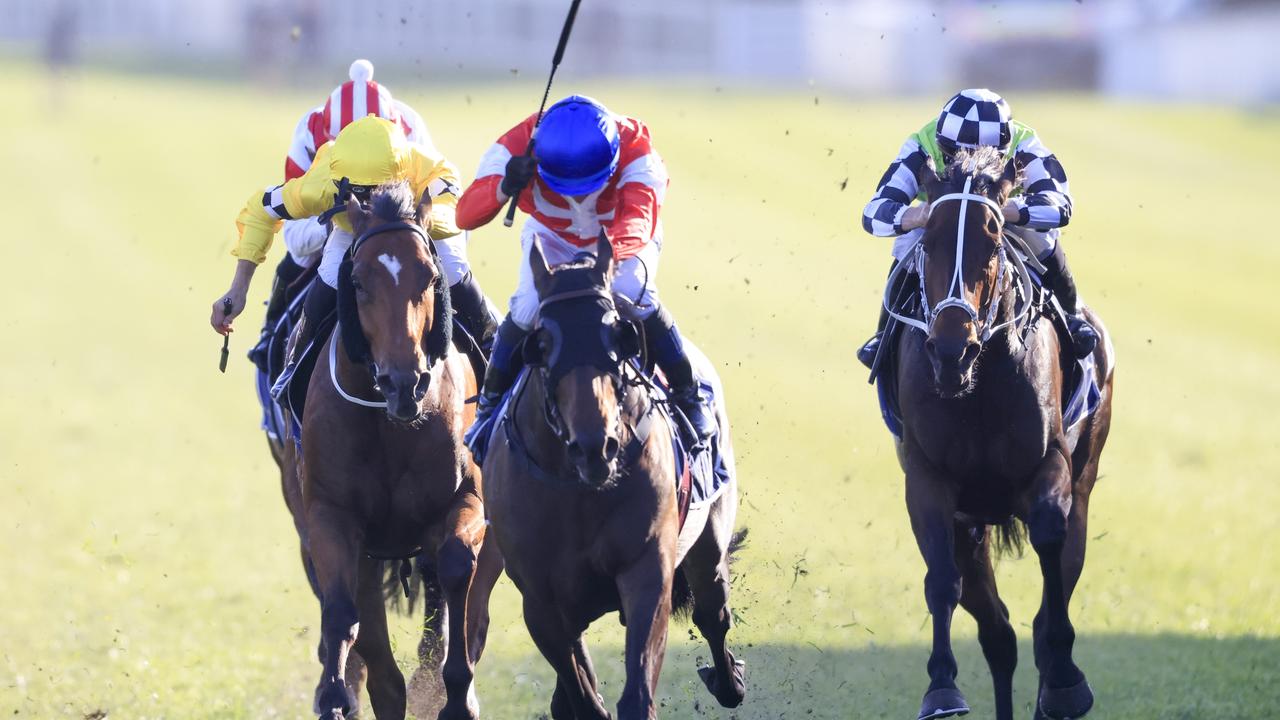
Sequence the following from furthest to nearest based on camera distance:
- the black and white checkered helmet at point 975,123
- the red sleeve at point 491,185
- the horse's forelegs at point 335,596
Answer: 1. the black and white checkered helmet at point 975,123
2. the horse's forelegs at point 335,596
3. the red sleeve at point 491,185

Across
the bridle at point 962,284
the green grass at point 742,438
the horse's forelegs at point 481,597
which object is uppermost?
the bridle at point 962,284

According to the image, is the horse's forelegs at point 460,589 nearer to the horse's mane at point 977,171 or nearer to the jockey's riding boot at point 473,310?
the jockey's riding boot at point 473,310

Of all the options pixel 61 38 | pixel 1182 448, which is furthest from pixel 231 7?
pixel 1182 448

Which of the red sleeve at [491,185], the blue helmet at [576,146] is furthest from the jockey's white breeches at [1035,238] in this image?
the red sleeve at [491,185]

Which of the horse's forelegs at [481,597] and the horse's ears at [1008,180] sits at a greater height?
the horse's ears at [1008,180]

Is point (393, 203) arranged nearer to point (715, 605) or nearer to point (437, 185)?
point (437, 185)

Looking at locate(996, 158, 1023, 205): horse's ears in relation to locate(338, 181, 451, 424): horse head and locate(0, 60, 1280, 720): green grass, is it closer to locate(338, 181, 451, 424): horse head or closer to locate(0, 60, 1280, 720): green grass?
locate(338, 181, 451, 424): horse head

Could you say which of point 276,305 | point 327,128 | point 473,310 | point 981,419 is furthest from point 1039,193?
point 276,305

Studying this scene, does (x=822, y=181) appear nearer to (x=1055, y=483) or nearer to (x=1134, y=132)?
(x=1134, y=132)

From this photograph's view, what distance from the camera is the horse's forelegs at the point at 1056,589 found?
276 inches

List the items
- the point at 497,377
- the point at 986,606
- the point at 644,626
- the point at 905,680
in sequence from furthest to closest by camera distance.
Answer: the point at 905,680
the point at 986,606
the point at 497,377
the point at 644,626

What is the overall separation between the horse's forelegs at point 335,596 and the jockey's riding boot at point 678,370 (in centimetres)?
142

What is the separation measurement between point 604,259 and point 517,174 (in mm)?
558

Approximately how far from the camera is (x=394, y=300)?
254 inches
